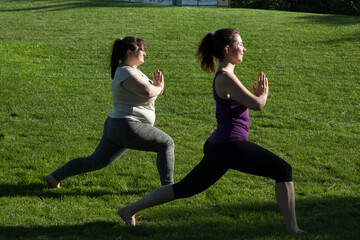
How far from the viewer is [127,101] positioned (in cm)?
501

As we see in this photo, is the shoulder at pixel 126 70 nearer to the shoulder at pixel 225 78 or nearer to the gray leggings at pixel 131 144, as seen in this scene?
the gray leggings at pixel 131 144

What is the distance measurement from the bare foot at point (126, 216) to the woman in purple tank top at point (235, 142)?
70cm

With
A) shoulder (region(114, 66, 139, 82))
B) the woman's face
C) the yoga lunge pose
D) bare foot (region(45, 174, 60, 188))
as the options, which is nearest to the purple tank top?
the woman's face

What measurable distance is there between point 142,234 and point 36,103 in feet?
21.1

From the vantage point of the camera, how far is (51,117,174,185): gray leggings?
4988 millimetres

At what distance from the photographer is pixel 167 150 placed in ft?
16.9

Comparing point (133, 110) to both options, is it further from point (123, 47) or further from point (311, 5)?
point (311, 5)

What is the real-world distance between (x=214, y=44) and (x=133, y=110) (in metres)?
1.19

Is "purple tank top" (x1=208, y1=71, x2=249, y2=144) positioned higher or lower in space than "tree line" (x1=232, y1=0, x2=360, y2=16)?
lower

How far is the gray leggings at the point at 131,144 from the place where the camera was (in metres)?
4.99

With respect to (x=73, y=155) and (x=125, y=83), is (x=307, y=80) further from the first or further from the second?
(x=125, y=83)

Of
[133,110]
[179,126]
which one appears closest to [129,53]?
[133,110]

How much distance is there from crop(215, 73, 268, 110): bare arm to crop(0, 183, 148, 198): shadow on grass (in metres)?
2.19

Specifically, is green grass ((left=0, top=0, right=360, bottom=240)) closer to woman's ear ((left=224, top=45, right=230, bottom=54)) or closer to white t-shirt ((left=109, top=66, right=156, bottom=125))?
white t-shirt ((left=109, top=66, right=156, bottom=125))
